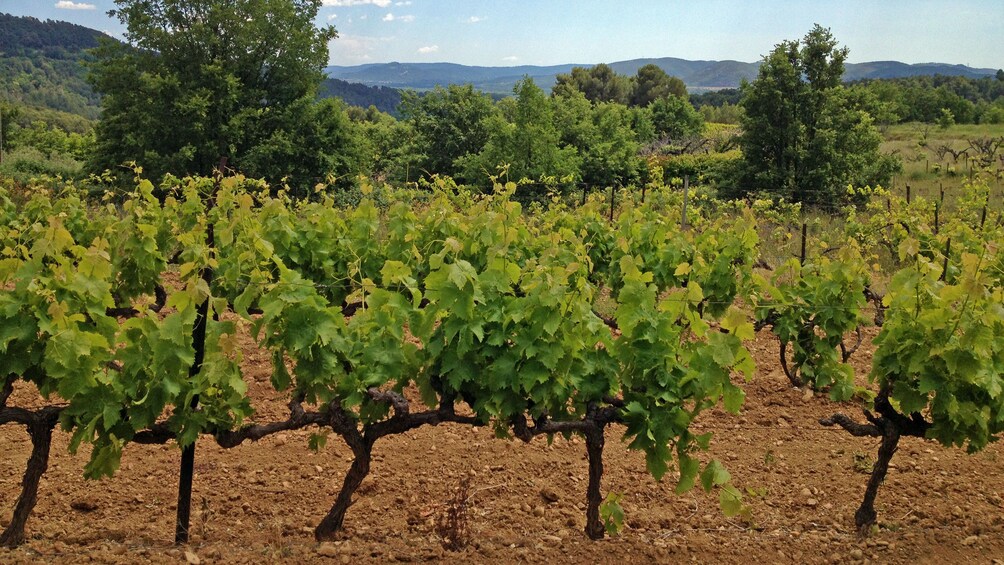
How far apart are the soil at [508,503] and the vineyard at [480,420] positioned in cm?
2

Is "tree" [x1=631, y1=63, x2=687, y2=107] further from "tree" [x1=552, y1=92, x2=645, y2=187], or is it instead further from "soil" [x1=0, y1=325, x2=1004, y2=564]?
"soil" [x1=0, y1=325, x2=1004, y2=564]

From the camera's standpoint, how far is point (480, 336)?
10.8 feet

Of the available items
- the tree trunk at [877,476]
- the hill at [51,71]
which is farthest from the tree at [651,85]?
the tree trunk at [877,476]

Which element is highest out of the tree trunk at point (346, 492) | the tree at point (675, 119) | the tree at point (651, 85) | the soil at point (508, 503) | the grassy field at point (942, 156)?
the tree at point (651, 85)

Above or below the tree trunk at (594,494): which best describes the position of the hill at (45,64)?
above

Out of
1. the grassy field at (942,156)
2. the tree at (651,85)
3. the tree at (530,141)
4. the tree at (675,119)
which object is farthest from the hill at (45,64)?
the grassy field at (942,156)

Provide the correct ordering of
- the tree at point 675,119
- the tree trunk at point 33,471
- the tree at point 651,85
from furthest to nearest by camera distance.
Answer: the tree at point 651,85 → the tree at point 675,119 → the tree trunk at point 33,471

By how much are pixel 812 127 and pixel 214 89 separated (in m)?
19.2

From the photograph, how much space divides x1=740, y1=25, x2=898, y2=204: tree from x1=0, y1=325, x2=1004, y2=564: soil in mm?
16996

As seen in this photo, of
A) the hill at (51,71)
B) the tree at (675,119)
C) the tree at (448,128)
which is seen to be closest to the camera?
the tree at (448,128)

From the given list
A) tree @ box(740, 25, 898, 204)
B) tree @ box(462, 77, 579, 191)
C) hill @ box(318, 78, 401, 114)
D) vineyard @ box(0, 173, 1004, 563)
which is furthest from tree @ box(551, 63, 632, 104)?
hill @ box(318, 78, 401, 114)

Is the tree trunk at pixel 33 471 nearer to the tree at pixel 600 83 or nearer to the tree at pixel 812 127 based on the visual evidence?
the tree at pixel 812 127

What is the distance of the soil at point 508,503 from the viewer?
11.9 feet

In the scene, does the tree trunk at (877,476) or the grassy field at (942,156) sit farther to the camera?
the grassy field at (942,156)
